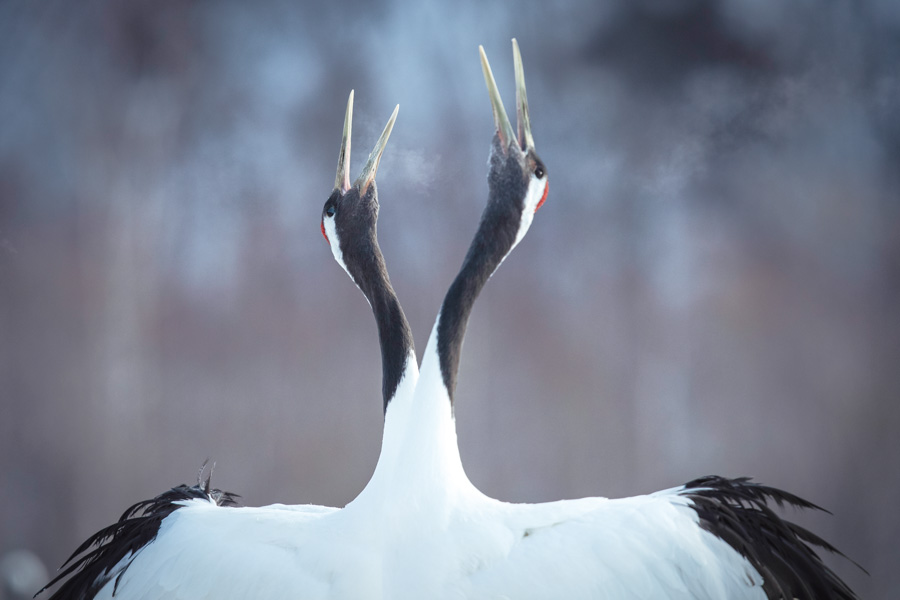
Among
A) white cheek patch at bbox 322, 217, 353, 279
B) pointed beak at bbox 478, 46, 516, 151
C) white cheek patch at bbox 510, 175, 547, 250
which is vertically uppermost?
pointed beak at bbox 478, 46, 516, 151

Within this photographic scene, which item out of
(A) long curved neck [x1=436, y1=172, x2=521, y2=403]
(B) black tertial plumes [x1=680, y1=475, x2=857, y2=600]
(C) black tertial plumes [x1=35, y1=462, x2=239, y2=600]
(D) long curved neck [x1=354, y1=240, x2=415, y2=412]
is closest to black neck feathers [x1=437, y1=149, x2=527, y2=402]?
(A) long curved neck [x1=436, y1=172, x2=521, y2=403]

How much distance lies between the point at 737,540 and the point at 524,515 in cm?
55

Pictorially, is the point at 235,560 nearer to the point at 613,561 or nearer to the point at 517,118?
the point at 613,561

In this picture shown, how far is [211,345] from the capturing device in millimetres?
5398

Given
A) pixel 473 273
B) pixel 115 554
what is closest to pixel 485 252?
pixel 473 273

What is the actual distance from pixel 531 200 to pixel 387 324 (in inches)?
24.6

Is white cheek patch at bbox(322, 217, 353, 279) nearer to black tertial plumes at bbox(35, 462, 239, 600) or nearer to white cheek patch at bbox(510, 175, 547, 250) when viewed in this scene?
white cheek patch at bbox(510, 175, 547, 250)

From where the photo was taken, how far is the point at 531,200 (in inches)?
93.1

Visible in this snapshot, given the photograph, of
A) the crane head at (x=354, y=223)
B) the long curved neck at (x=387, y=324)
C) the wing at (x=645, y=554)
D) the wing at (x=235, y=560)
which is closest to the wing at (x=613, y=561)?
the wing at (x=645, y=554)

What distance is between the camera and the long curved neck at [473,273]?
2.10 meters

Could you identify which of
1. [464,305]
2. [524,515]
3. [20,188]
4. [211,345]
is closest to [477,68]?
[211,345]

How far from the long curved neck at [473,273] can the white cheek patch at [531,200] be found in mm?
30

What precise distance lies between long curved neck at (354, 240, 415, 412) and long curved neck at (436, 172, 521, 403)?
0.16 meters

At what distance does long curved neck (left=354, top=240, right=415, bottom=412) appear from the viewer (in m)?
2.22
